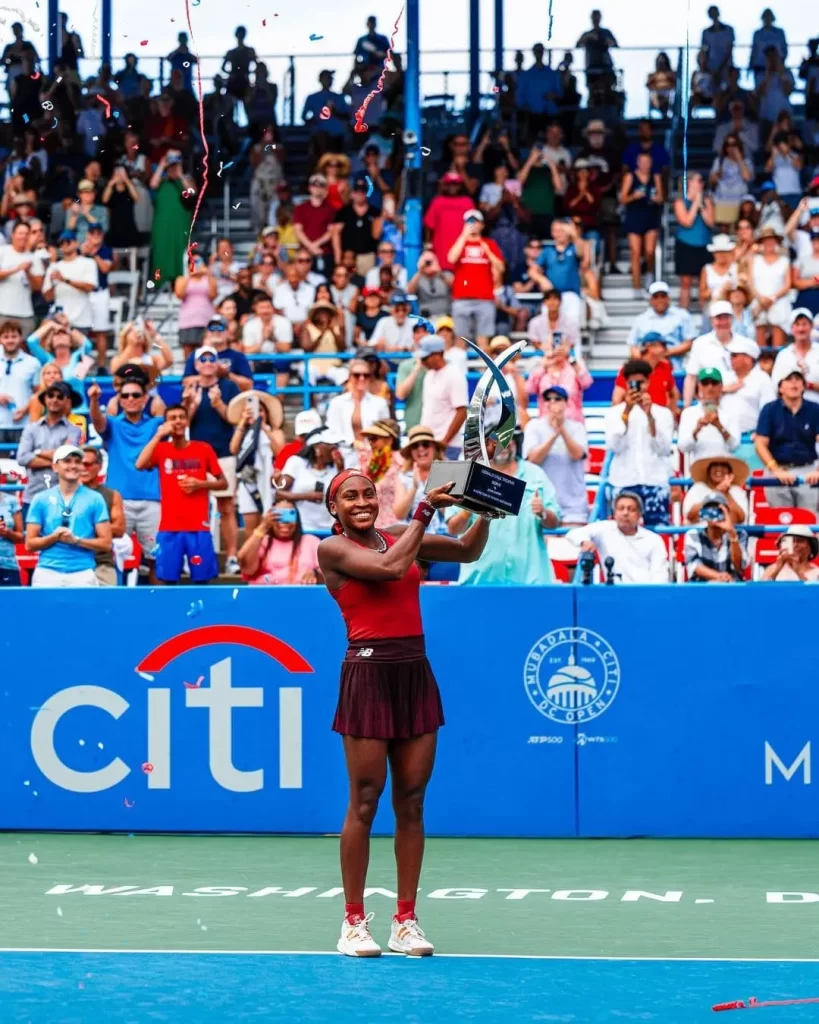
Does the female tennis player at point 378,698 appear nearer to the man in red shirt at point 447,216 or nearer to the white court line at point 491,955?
the white court line at point 491,955

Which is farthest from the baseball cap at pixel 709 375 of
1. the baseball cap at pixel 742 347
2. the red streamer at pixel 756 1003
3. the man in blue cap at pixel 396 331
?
the red streamer at pixel 756 1003

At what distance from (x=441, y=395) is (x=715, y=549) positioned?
3.98 meters

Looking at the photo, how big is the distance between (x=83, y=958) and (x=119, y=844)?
3499mm

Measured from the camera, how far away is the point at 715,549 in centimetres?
1312

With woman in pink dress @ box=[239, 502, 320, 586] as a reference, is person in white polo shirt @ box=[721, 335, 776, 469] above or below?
above

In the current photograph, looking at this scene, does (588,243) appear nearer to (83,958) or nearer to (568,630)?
(568,630)

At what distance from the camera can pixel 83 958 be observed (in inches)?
311

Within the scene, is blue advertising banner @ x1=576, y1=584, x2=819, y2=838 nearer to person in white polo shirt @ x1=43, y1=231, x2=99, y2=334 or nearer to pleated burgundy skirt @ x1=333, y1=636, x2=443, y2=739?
pleated burgundy skirt @ x1=333, y1=636, x2=443, y2=739

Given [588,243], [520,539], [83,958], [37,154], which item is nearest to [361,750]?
[83,958]

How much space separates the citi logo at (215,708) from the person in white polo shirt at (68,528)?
1172 millimetres

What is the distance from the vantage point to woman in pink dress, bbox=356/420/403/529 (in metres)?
14.0

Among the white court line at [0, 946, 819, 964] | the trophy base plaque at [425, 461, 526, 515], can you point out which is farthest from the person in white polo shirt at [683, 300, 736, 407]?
the white court line at [0, 946, 819, 964]

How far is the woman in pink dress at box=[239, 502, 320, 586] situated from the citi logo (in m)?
1.42

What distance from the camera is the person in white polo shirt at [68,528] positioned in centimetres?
1287
